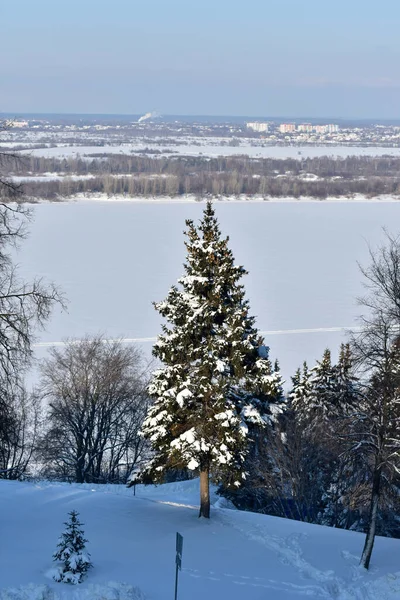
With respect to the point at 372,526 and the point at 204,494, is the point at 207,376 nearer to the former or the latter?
the point at 204,494

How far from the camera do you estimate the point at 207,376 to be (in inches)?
556

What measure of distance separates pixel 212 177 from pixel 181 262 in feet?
271

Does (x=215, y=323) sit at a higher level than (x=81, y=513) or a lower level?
higher

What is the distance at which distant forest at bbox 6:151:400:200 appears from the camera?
4675 inches

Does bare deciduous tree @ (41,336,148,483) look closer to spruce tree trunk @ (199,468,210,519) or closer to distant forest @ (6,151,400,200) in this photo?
spruce tree trunk @ (199,468,210,519)

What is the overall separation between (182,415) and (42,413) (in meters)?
15.3

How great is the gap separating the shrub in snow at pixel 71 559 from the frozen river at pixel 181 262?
2180 cm

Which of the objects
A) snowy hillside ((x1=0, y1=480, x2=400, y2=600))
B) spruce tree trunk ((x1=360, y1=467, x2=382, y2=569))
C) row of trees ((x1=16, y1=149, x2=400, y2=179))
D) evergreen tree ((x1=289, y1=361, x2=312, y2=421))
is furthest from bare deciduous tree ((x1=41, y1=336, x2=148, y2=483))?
row of trees ((x1=16, y1=149, x2=400, y2=179))

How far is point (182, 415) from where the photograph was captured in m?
14.2

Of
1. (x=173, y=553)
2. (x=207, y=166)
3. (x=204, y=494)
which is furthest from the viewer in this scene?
(x=207, y=166)

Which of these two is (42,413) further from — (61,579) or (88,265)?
(88,265)

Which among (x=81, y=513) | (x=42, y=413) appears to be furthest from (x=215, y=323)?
(x=42, y=413)

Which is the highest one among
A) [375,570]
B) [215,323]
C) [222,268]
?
[222,268]

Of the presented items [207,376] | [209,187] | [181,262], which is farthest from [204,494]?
[209,187]
